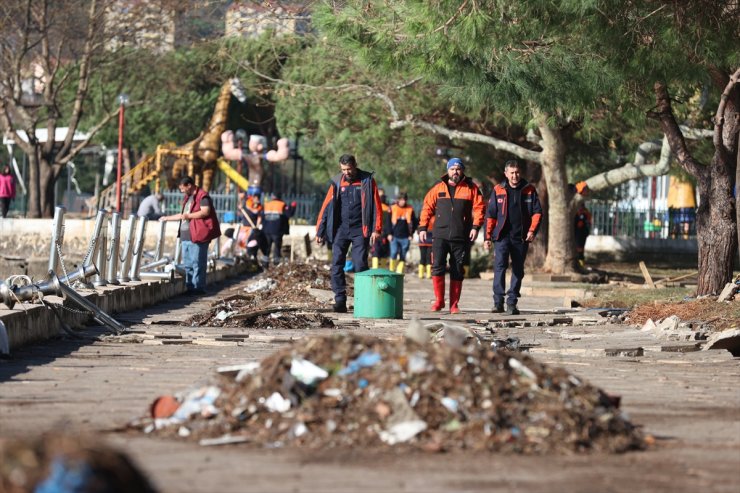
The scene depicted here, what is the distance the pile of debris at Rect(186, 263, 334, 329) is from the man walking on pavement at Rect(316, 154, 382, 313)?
559mm

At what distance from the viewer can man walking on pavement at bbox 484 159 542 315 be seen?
63.6ft

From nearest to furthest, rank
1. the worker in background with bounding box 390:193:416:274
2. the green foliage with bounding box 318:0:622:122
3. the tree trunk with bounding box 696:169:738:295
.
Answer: the green foliage with bounding box 318:0:622:122, the tree trunk with bounding box 696:169:738:295, the worker in background with bounding box 390:193:416:274

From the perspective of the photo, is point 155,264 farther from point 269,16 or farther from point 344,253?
point 344,253

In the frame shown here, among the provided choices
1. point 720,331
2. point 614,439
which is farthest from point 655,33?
point 614,439

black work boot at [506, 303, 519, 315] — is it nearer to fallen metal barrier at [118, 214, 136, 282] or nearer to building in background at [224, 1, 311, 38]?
fallen metal barrier at [118, 214, 136, 282]

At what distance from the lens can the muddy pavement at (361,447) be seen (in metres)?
6.79

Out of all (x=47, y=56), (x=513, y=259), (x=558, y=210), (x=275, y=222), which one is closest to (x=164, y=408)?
(x=513, y=259)

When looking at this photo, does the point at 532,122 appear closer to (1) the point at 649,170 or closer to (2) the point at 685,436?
(1) the point at 649,170

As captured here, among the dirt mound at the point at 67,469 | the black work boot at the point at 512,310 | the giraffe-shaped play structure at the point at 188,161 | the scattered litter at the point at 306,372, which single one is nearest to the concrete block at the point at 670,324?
the black work boot at the point at 512,310

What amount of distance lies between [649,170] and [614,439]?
2517 cm

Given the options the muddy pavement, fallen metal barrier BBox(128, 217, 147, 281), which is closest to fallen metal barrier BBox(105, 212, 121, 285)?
fallen metal barrier BBox(128, 217, 147, 281)

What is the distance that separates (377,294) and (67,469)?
41.8 feet

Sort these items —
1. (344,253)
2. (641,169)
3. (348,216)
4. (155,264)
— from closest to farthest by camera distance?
(348,216), (344,253), (155,264), (641,169)

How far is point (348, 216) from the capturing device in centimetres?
1873
